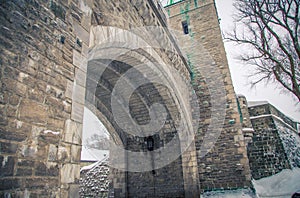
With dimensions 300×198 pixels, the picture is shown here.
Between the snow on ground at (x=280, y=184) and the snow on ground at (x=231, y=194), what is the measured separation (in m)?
1.31

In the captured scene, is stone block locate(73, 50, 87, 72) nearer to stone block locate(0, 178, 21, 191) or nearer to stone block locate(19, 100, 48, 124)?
stone block locate(19, 100, 48, 124)

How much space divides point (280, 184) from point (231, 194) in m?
3.11

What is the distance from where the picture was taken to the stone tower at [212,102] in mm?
7340

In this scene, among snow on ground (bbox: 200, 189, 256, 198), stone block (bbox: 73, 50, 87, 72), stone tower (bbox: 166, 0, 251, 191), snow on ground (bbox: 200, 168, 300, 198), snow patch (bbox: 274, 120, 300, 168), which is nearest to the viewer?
stone block (bbox: 73, 50, 87, 72)

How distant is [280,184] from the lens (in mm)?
8570

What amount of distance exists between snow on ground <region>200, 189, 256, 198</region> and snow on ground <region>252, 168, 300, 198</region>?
1306 millimetres

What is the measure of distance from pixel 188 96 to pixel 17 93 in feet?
22.6

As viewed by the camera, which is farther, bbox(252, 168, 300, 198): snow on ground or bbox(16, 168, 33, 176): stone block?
bbox(252, 168, 300, 198): snow on ground

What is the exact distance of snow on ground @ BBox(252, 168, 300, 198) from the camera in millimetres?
8000

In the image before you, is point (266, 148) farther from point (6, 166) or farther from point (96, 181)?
point (6, 166)

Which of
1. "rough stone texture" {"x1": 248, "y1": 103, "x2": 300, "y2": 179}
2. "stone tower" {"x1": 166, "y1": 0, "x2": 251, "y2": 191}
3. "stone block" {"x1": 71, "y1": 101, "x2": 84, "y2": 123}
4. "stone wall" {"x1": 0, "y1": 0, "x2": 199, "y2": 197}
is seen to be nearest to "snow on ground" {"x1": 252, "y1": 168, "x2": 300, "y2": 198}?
"rough stone texture" {"x1": 248, "y1": 103, "x2": 300, "y2": 179}

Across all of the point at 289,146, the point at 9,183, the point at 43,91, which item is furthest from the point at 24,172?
the point at 289,146

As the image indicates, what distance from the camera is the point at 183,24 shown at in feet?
33.6

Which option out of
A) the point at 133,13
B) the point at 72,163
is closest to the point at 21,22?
the point at 72,163
